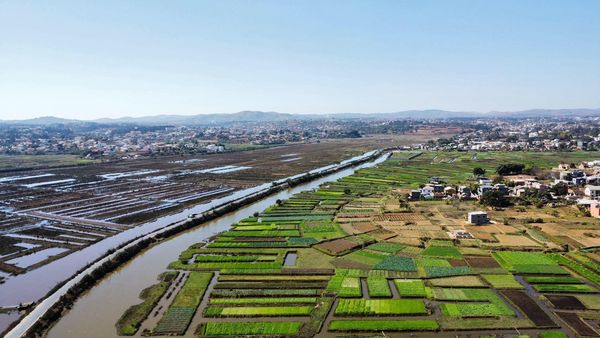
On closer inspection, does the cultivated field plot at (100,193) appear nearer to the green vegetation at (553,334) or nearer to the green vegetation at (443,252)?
the green vegetation at (443,252)

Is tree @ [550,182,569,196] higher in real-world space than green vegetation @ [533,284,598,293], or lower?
higher

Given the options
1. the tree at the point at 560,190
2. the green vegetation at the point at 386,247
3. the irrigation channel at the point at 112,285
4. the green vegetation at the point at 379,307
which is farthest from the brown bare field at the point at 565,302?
the tree at the point at 560,190

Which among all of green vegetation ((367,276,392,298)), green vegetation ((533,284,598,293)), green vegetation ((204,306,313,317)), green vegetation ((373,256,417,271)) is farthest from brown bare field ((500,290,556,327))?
green vegetation ((204,306,313,317))

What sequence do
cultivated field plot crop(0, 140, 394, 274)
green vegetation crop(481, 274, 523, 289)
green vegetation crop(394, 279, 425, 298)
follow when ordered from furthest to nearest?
1. cultivated field plot crop(0, 140, 394, 274)
2. green vegetation crop(481, 274, 523, 289)
3. green vegetation crop(394, 279, 425, 298)

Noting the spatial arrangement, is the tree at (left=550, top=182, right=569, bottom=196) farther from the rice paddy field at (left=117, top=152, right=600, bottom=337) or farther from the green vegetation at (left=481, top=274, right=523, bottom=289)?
the green vegetation at (left=481, top=274, right=523, bottom=289)

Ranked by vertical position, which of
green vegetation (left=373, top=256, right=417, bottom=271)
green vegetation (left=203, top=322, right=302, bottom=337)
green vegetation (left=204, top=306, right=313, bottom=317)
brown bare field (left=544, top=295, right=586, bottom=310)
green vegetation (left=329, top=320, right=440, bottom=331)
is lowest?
brown bare field (left=544, top=295, right=586, bottom=310)

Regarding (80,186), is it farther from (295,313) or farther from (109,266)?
(295,313)
